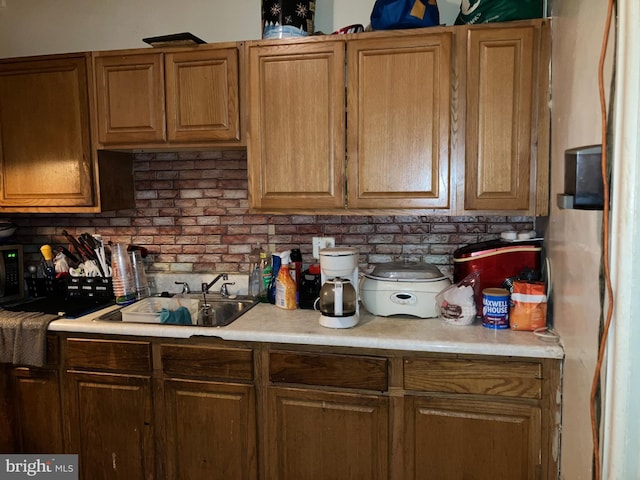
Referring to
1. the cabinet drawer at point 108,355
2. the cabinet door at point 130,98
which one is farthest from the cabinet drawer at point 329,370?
the cabinet door at point 130,98

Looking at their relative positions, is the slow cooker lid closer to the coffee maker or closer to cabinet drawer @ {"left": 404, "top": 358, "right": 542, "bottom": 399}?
the coffee maker

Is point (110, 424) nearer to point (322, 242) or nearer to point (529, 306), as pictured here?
point (322, 242)

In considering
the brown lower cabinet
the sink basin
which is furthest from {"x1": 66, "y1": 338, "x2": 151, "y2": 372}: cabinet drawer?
the sink basin

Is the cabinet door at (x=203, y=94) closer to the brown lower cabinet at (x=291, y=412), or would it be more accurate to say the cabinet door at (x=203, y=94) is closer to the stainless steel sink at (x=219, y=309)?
the stainless steel sink at (x=219, y=309)

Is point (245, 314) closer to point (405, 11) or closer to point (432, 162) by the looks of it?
point (432, 162)

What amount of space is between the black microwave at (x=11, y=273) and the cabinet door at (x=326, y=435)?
1519mm

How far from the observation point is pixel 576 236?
4.88 feet

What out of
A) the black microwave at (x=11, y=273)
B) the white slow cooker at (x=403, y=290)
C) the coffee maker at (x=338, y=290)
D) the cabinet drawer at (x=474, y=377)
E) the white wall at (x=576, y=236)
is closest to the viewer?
the white wall at (x=576, y=236)

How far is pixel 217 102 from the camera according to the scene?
212cm

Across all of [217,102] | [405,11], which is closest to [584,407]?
[405,11]

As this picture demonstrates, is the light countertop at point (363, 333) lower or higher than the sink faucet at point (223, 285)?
lower

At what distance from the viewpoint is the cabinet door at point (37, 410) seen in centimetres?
211

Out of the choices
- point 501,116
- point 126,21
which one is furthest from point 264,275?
→ point 126,21

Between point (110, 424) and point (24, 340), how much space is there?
522mm
